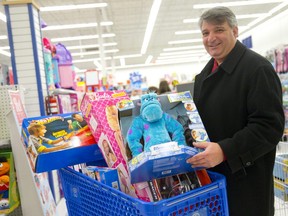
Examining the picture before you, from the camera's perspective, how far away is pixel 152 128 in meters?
1.09

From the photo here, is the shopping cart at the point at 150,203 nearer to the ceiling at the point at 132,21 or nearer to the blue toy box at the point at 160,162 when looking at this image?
the blue toy box at the point at 160,162

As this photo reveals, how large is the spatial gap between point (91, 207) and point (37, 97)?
3.02 m

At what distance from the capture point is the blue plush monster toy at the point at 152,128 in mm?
1050

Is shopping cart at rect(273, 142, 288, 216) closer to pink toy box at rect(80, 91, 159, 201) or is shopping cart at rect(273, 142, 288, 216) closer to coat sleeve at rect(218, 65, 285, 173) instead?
coat sleeve at rect(218, 65, 285, 173)

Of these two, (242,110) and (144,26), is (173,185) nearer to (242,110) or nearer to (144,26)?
(242,110)

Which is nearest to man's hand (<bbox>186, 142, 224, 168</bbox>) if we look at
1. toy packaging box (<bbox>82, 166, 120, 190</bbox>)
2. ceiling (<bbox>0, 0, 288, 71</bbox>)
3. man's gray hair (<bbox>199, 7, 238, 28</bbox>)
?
toy packaging box (<bbox>82, 166, 120, 190</bbox>)

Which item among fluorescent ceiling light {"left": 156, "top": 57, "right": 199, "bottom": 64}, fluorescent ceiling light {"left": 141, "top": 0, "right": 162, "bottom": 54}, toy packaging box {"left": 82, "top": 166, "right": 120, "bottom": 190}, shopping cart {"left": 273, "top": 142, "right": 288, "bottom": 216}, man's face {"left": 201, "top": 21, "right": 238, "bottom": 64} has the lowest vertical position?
shopping cart {"left": 273, "top": 142, "right": 288, "bottom": 216}

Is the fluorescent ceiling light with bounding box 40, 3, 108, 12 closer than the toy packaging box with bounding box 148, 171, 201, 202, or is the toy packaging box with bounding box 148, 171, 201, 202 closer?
the toy packaging box with bounding box 148, 171, 201, 202

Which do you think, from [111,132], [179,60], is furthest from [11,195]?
[179,60]

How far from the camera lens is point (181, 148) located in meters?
0.93

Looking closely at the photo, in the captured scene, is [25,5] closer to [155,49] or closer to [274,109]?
[274,109]

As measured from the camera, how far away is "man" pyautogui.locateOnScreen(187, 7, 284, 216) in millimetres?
1190

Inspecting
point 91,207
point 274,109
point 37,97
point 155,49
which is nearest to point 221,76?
point 274,109

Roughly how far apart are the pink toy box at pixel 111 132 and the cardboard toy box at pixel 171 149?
0.04 metres
